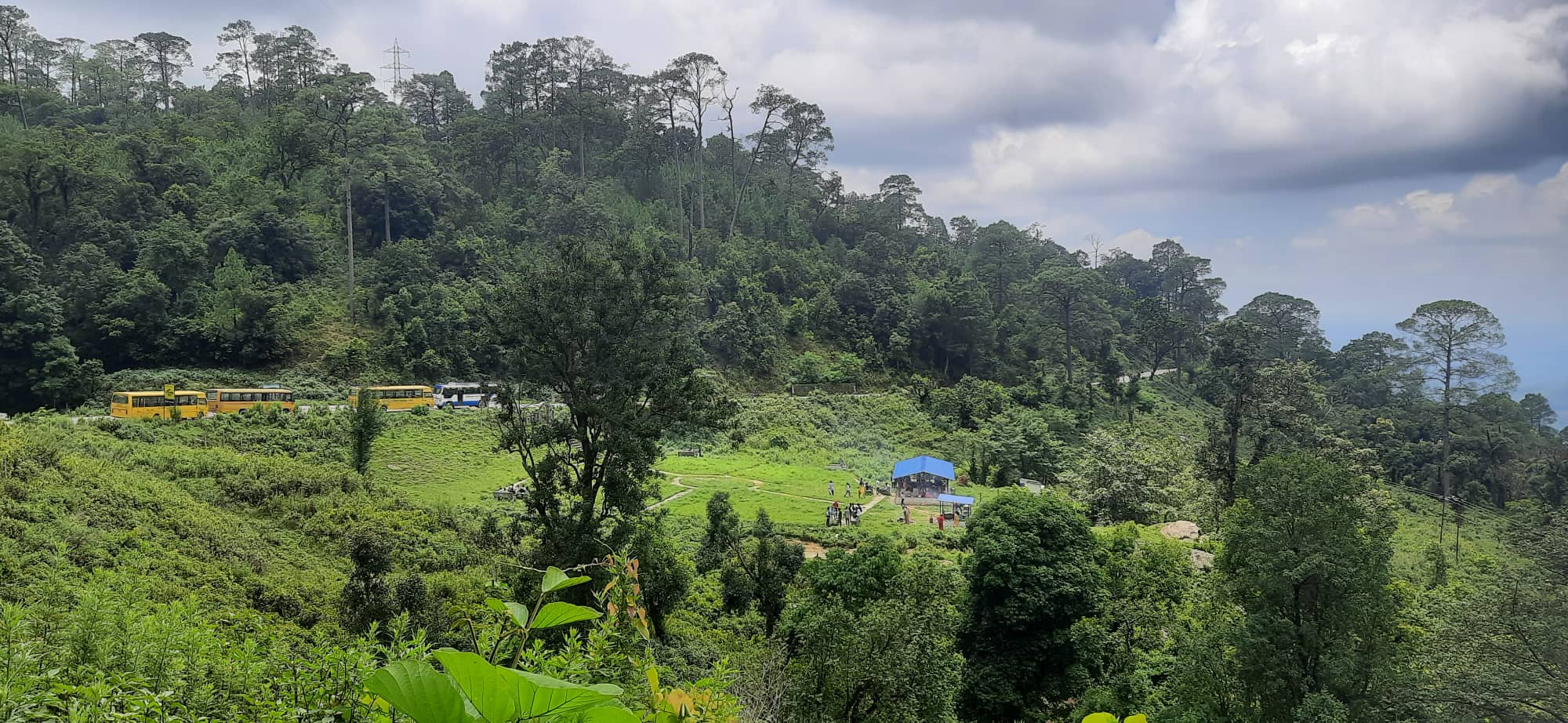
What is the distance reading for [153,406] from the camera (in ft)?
65.5

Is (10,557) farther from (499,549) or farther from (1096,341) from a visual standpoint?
(1096,341)

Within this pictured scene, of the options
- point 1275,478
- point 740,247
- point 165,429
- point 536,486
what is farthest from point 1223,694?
point 740,247

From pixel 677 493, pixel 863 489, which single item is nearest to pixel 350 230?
pixel 677 493

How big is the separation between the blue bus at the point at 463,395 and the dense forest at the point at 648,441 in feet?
3.94

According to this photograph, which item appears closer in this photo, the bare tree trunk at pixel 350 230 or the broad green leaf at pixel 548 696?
the broad green leaf at pixel 548 696

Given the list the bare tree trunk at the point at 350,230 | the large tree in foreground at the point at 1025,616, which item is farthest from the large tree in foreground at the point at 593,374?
the bare tree trunk at the point at 350,230

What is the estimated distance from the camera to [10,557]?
770 centimetres

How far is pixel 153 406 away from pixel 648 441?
1714 cm

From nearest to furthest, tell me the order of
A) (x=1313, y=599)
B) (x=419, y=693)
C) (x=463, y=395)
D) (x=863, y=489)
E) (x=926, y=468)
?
1. (x=419, y=693)
2. (x=1313, y=599)
3. (x=926, y=468)
4. (x=863, y=489)
5. (x=463, y=395)

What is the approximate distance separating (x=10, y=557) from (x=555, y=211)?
2972cm

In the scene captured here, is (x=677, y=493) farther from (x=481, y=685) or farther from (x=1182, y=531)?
(x=481, y=685)

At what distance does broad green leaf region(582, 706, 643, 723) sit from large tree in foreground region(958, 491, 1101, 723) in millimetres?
11992

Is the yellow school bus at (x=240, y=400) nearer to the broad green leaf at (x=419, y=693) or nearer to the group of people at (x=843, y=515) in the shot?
the group of people at (x=843, y=515)

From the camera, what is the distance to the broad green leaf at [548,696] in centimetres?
70
